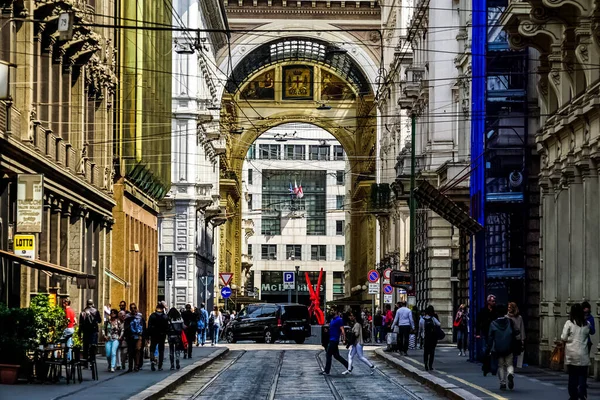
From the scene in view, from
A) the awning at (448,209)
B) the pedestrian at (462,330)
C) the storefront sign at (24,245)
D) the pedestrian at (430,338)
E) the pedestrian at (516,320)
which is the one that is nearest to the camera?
the pedestrian at (516,320)

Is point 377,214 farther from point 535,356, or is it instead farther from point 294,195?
point 294,195

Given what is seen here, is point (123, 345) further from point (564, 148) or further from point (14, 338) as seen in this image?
point (564, 148)

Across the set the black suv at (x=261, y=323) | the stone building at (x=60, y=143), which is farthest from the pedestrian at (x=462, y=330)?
the black suv at (x=261, y=323)

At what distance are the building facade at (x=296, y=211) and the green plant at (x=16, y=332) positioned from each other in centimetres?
15080

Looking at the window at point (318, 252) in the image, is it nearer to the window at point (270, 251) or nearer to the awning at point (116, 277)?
the window at point (270, 251)

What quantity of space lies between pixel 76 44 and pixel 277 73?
89.1m

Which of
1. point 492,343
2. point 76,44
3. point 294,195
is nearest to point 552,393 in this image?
point 492,343

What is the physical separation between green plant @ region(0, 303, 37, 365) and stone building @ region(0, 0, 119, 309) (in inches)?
40.1

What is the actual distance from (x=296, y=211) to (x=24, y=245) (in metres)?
150

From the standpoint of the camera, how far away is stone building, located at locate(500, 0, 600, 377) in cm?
3091

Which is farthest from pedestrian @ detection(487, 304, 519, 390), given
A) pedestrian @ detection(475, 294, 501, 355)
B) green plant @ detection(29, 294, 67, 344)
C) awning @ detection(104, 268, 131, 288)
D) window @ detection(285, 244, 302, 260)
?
window @ detection(285, 244, 302, 260)

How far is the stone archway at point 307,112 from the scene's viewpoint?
375 ft

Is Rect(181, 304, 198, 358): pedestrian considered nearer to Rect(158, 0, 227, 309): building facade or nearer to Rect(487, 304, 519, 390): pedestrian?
Rect(487, 304, 519, 390): pedestrian

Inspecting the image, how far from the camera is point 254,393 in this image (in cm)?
2839
